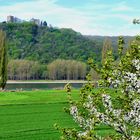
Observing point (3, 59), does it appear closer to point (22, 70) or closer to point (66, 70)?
point (22, 70)

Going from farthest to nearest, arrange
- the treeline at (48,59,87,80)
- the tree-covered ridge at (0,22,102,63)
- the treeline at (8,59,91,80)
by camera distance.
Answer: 1. the tree-covered ridge at (0,22,102,63)
2. the treeline at (48,59,87,80)
3. the treeline at (8,59,91,80)

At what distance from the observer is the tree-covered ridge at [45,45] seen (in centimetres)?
16850

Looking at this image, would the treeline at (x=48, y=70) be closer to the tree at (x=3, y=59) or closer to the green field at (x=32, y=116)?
the tree at (x=3, y=59)

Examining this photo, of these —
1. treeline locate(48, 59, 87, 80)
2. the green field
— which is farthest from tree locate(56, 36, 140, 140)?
treeline locate(48, 59, 87, 80)

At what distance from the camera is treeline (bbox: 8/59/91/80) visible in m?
136

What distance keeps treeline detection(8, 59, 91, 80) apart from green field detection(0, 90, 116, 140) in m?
95.4

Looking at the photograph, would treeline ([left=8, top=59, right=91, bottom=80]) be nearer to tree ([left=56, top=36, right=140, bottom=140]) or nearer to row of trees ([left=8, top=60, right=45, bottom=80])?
row of trees ([left=8, top=60, right=45, bottom=80])

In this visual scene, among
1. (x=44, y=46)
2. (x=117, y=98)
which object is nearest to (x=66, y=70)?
(x=44, y=46)

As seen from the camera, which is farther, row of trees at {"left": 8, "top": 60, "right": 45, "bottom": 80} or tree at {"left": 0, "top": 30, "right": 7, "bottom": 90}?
row of trees at {"left": 8, "top": 60, "right": 45, "bottom": 80}

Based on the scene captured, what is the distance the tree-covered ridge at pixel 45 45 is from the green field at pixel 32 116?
124 meters

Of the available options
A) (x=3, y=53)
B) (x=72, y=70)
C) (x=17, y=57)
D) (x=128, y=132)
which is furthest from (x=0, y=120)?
(x=17, y=57)

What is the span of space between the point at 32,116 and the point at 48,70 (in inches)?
4481

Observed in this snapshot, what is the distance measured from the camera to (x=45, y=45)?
17575 centimetres

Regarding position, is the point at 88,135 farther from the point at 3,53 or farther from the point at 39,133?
the point at 3,53
